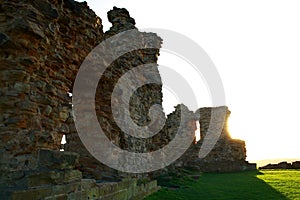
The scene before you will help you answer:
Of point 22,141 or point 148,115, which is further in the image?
point 148,115

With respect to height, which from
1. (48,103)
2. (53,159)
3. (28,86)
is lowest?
(53,159)

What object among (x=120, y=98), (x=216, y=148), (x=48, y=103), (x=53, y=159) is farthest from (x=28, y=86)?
(x=216, y=148)

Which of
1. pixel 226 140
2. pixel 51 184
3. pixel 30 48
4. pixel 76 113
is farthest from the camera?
pixel 226 140

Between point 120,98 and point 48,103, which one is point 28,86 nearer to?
point 48,103

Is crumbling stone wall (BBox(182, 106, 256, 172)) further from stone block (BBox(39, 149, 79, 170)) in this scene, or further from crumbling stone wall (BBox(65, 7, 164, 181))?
stone block (BBox(39, 149, 79, 170))

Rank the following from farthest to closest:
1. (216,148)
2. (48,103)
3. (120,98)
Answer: (216,148) < (120,98) < (48,103)

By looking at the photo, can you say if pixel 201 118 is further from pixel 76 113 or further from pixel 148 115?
pixel 76 113

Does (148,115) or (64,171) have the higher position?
(148,115)

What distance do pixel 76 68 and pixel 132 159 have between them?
3526 mm

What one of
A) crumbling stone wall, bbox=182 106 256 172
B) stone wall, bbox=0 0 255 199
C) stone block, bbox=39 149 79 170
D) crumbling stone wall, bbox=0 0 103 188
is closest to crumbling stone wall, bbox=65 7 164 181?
stone wall, bbox=0 0 255 199

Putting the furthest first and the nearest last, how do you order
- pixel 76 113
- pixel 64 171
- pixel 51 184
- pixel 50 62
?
pixel 76 113
pixel 50 62
pixel 64 171
pixel 51 184

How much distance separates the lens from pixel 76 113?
7441 mm

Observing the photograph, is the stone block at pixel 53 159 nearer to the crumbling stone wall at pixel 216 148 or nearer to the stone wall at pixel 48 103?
the stone wall at pixel 48 103

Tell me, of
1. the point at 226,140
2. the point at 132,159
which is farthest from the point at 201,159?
the point at 132,159
